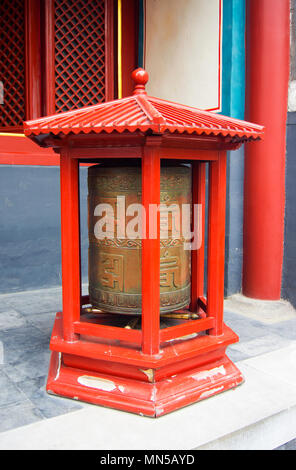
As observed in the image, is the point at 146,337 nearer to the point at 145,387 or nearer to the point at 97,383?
the point at 145,387

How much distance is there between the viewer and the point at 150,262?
3006 millimetres

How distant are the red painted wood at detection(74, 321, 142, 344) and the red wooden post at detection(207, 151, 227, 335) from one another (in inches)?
26.9

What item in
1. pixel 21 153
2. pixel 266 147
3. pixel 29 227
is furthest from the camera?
pixel 29 227

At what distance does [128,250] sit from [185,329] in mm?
727

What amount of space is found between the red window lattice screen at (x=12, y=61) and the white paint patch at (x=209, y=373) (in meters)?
4.31

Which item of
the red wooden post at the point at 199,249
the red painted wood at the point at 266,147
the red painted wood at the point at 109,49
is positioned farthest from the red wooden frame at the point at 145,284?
the red painted wood at the point at 109,49

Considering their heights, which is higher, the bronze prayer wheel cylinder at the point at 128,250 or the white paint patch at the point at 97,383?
the bronze prayer wheel cylinder at the point at 128,250

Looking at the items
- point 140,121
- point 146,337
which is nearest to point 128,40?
point 140,121

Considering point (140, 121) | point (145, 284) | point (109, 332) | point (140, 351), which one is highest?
point (140, 121)

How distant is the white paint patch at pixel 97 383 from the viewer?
313cm

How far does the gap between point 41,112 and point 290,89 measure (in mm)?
3286

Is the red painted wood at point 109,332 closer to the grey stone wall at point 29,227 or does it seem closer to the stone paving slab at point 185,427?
the stone paving slab at point 185,427

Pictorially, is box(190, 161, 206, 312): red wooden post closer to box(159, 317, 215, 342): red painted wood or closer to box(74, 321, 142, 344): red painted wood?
box(159, 317, 215, 342): red painted wood
